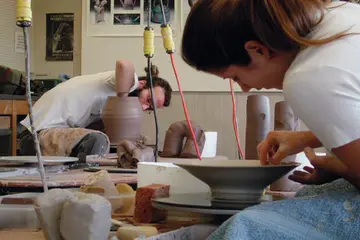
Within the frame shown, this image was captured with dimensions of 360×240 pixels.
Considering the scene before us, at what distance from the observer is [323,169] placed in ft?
2.98

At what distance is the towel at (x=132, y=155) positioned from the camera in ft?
5.51

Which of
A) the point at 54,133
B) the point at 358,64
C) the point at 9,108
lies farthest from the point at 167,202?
the point at 9,108

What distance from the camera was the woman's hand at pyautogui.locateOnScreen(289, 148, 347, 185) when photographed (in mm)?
870

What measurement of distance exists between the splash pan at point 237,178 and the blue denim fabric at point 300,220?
140mm

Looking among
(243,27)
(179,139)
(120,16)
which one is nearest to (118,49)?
(120,16)

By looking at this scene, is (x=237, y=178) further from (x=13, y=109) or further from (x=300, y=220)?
(x=13, y=109)

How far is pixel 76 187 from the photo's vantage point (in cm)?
132

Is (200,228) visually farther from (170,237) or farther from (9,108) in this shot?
(9,108)

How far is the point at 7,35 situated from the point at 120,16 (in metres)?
0.85

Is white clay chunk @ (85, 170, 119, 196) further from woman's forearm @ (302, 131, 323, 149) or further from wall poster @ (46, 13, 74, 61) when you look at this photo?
wall poster @ (46, 13, 74, 61)

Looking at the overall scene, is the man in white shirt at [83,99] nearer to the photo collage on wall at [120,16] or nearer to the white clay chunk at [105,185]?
the photo collage on wall at [120,16]

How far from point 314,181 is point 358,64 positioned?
9.8 inches

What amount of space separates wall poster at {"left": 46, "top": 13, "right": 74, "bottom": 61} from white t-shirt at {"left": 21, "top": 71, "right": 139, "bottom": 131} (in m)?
0.96

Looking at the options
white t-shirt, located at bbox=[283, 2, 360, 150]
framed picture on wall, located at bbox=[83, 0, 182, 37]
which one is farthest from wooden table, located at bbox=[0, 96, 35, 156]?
white t-shirt, located at bbox=[283, 2, 360, 150]
